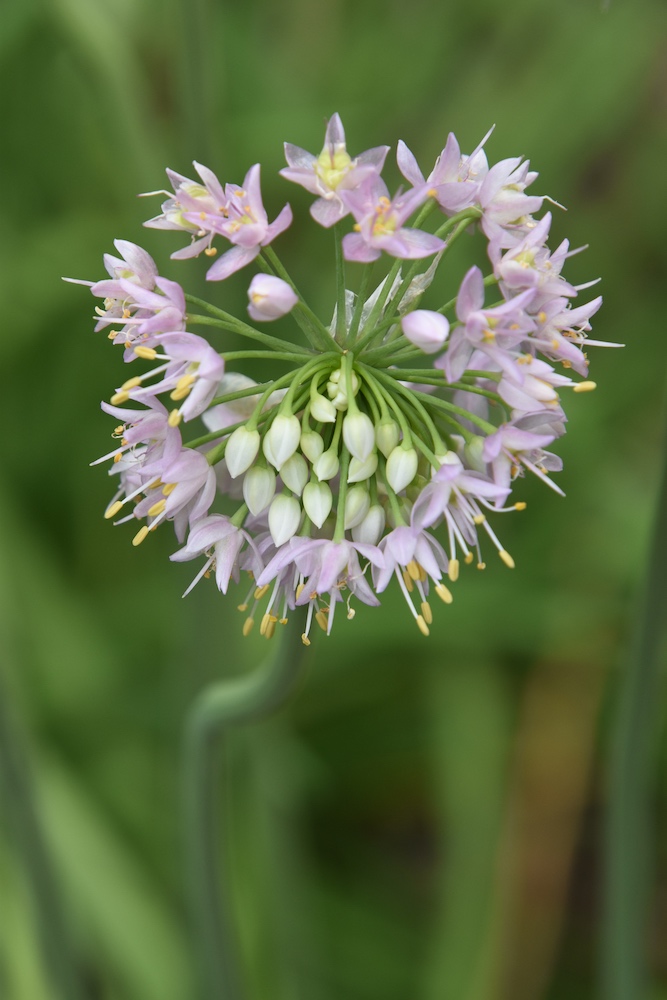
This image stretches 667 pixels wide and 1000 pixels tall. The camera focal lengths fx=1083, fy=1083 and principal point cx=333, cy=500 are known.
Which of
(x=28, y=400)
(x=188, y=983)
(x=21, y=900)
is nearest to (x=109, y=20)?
(x=28, y=400)

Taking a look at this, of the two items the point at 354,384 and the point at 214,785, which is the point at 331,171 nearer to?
the point at 354,384

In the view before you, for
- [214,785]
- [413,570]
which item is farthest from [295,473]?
[214,785]

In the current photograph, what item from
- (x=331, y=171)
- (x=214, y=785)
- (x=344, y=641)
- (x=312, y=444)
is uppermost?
(x=331, y=171)

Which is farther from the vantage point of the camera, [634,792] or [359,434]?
[634,792]

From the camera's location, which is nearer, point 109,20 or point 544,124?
point 109,20

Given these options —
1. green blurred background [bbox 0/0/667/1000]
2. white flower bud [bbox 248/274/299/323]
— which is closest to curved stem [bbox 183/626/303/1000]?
white flower bud [bbox 248/274/299/323]

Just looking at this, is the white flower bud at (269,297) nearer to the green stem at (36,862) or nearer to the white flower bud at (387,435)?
→ the white flower bud at (387,435)

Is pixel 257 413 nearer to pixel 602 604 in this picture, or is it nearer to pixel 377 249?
pixel 377 249
